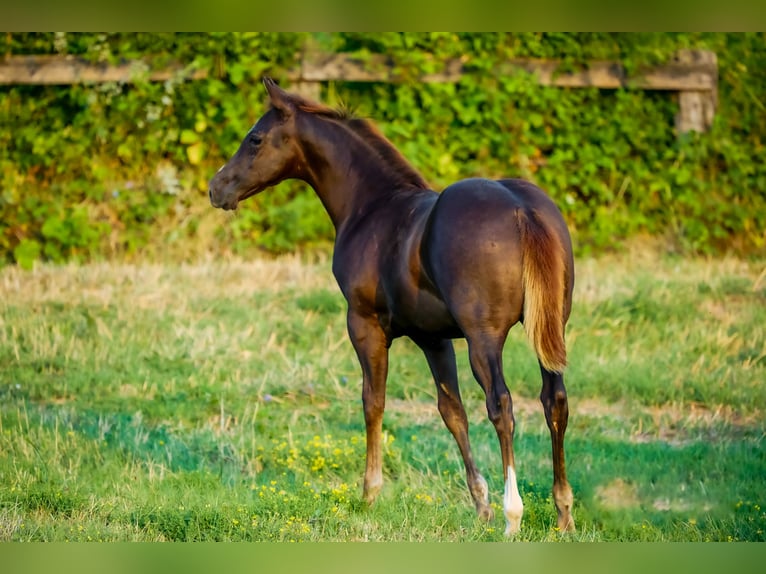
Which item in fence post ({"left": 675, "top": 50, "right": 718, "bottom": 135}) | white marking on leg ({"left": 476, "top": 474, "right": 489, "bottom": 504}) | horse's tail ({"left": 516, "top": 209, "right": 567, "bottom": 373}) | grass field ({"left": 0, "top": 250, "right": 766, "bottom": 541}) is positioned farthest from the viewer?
fence post ({"left": 675, "top": 50, "right": 718, "bottom": 135})

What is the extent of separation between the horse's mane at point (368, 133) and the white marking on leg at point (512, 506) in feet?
6.40

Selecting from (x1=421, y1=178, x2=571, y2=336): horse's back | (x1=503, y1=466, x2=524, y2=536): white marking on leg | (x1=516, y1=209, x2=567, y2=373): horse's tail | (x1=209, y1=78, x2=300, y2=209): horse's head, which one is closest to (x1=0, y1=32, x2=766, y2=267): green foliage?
(x1=209, y1=78, x2=300, y2=209): horse's head

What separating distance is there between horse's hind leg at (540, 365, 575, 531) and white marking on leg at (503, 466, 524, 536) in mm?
352

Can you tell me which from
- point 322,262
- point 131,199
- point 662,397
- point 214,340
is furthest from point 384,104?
point 662,397

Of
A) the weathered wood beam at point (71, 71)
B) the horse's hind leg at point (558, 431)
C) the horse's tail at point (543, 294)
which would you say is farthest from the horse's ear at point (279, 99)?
the weathered wood beam at point (71, 71)

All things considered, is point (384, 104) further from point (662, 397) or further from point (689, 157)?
point (662, 397)

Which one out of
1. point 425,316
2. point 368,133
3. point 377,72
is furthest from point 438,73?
point 425,316

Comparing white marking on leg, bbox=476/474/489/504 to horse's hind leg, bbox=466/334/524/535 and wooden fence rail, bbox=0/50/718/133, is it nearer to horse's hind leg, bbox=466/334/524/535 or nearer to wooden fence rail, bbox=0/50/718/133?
horse's hind leg, bbox=466/334/524/535

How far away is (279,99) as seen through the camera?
20.3ft

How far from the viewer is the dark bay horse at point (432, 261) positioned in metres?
5.01

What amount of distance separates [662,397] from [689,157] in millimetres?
4835

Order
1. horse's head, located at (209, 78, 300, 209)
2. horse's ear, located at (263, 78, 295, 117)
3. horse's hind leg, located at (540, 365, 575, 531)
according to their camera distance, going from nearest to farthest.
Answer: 1. horse's hind leg, located at (540, 365, 575, 531)
2. horse's ear, located at (263, 78, 295, 117)
3. horse's head, located at (209, 78, 300, 209)

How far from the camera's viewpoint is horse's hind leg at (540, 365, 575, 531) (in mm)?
5176

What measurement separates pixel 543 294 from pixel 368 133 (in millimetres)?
1829
